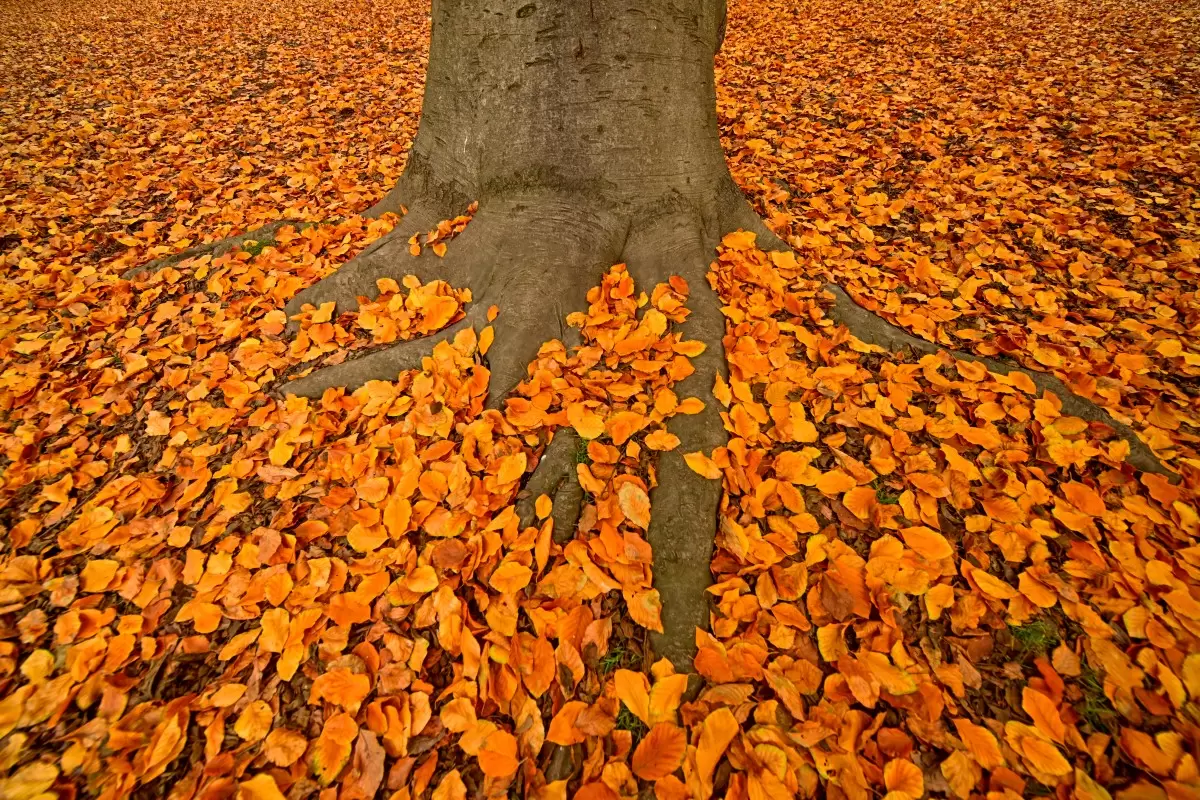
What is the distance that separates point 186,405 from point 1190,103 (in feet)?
23.8

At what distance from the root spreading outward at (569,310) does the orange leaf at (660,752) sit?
0.51m

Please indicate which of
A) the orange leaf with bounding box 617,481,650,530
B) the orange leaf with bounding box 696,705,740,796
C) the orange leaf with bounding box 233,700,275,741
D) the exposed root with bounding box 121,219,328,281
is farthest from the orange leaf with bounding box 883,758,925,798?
the exposed root with bounding box 121,219,328,281

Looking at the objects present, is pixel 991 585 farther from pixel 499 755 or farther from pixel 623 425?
pixel 499 755

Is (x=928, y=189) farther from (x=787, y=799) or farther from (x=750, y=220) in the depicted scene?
(x=787, y=799)

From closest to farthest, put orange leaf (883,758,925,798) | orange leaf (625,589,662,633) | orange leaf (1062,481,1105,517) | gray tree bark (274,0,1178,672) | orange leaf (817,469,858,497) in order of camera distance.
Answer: orange leaf (883,758,925,798) < orange leaf (625,589,662,633) < orange leaf (1062,481,1105,517) < orange leaf (817,469,858,497) < gray tree bark (274,0,1178,672)

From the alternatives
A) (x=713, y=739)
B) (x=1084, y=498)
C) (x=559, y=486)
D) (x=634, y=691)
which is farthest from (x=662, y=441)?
(x=1084, y=498)

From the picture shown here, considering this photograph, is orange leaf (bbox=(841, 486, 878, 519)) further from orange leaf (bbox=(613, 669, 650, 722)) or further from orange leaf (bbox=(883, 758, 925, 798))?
orange leaf (bbox=(613, 669, 650, 722))

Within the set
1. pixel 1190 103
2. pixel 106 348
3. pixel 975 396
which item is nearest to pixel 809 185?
pixel 975 396

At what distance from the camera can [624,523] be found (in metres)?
1.86

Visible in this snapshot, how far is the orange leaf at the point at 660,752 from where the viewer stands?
136 cm

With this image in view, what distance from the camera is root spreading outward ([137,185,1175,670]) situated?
1899 millimetres

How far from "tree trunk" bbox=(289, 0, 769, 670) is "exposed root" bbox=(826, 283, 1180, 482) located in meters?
0.63

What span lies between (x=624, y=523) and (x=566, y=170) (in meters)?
1.60

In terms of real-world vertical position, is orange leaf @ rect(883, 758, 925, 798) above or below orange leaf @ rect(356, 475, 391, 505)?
below
